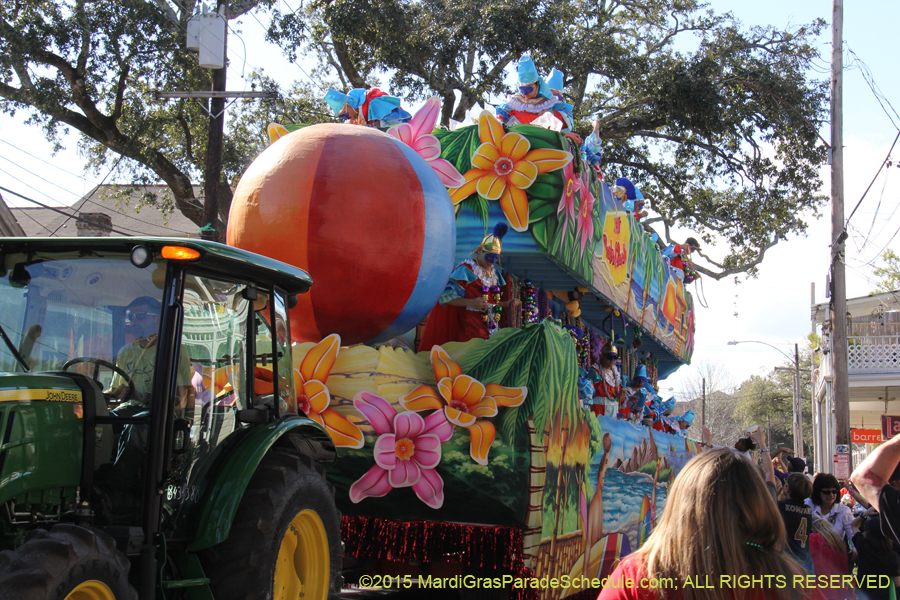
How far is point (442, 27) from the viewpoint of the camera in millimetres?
15867

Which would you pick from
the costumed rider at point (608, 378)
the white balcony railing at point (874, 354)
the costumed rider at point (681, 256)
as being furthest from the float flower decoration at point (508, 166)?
the white balcony railing at point (874, 354)

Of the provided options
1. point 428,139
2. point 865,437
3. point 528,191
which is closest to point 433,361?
point 528,191

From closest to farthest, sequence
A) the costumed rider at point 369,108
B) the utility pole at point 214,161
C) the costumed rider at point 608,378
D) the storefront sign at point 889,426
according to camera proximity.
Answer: the costumed rider at point 369,108 < the costumed rider at point 608,378 < the utility pole at point 214,161 < the storefront sign at point 889,426

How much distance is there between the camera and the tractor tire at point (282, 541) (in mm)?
3760

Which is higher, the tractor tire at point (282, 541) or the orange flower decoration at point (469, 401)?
the orange flower decoration at point (469, 401)

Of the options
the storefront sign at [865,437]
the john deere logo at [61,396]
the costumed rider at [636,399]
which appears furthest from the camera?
the storefront sign at [865,437]

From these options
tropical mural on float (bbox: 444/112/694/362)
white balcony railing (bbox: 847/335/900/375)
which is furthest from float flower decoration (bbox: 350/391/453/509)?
white balcony railing (bbox: 847/335/900/375)

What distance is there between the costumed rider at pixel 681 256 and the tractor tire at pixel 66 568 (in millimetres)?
11242

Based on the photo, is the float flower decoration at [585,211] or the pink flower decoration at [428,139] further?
the float flower decoration at [585,211]

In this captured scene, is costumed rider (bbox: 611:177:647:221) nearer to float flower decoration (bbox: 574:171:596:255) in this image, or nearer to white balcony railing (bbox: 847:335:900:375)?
float flower decoration (bbox: 574:171:596:255)

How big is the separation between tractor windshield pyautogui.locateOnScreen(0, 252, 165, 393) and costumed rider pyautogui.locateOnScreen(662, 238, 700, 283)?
10637 mm

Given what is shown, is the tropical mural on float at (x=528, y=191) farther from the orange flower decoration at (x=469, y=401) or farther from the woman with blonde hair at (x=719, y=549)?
the woman with blonde hair at (x=719, y=549)

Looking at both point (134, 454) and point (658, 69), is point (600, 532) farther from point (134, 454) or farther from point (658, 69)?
point (658, 69)

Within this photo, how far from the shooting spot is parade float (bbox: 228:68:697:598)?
5.76 metres
